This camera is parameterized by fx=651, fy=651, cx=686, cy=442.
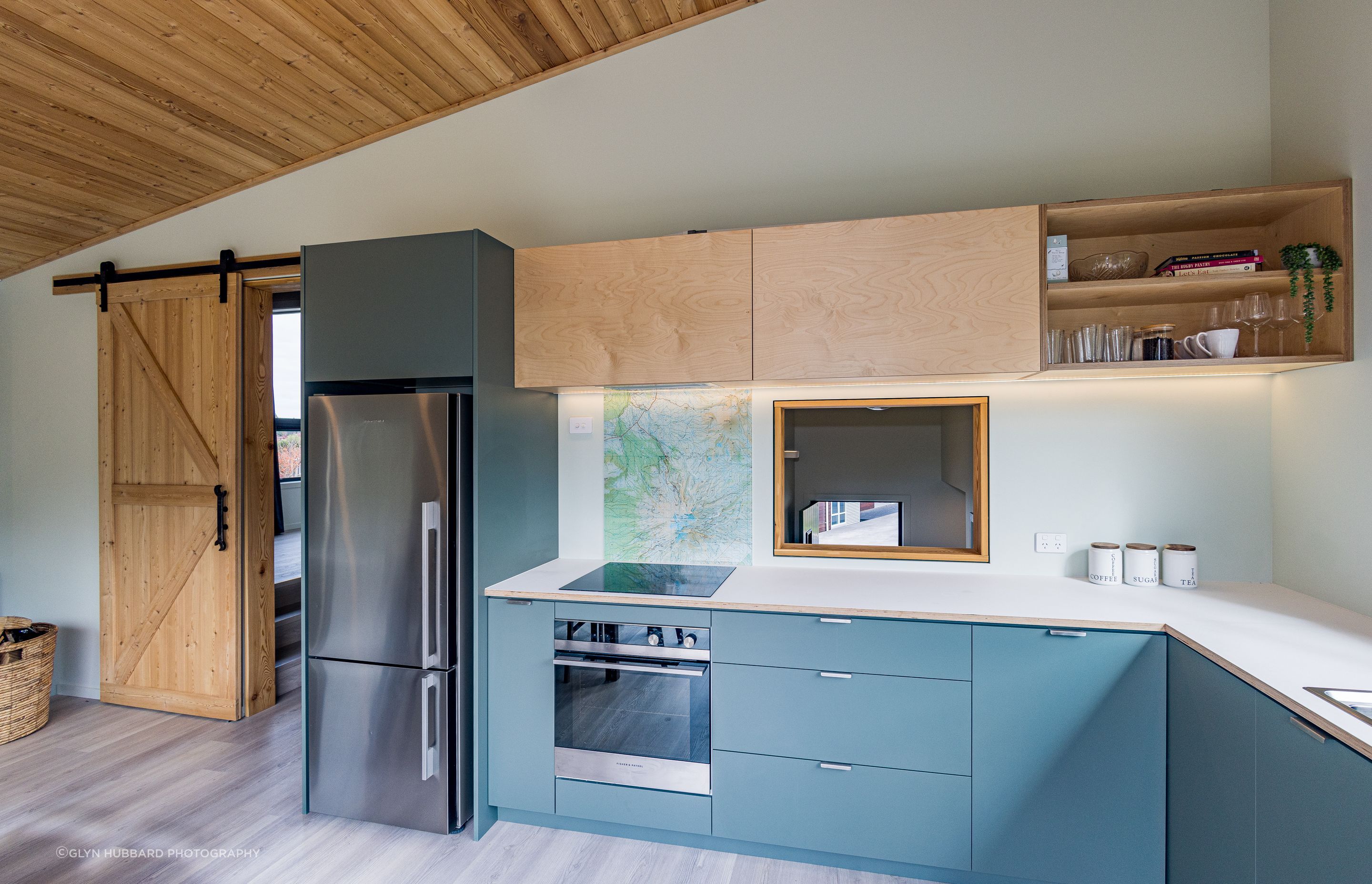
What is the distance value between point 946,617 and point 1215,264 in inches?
57.0

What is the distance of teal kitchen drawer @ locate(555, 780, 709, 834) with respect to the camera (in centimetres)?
221

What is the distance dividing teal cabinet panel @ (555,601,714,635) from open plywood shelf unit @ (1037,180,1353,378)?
1.46 metres

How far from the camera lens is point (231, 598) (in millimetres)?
3348

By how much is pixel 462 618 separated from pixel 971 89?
280 cm

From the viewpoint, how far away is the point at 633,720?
2.25 m

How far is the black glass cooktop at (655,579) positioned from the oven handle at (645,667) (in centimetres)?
24

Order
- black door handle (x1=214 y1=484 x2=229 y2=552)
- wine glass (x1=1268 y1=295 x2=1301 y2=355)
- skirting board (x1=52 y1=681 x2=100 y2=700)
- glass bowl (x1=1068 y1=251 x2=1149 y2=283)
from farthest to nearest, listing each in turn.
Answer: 1. skirting board (x1=52 y1=681 x2=100 y2=700)
2. black door handle (x1=214 y1=484 x2=229 y2=552)
3. glass bowl (x1=1068 y1=251 x2=1149 y2=283)
4. wine glass (x1=1268 y1=295 x2=1301 y2=355)

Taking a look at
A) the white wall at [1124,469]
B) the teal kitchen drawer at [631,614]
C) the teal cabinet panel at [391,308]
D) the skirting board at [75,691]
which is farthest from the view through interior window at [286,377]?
the white wall at [1124,469]

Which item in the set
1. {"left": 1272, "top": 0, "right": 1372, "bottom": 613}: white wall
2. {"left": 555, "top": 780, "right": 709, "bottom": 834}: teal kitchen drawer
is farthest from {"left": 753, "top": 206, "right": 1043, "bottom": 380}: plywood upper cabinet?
{"left": 555, "top": 780, "right": 709, "bottom": 834}: teal kitchen drawer

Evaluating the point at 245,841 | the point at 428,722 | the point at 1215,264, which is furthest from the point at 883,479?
the point at 245,841

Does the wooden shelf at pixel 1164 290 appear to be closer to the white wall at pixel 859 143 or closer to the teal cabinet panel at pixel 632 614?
the white wall at pixel 859 143

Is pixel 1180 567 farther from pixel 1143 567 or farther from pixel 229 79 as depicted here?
pixel 229 79

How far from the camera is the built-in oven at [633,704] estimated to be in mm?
2203

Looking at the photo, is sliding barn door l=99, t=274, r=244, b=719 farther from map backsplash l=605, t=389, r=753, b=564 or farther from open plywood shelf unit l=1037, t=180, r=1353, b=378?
open plywood shelf unit l=1037, t=180, r=1353, b=378
